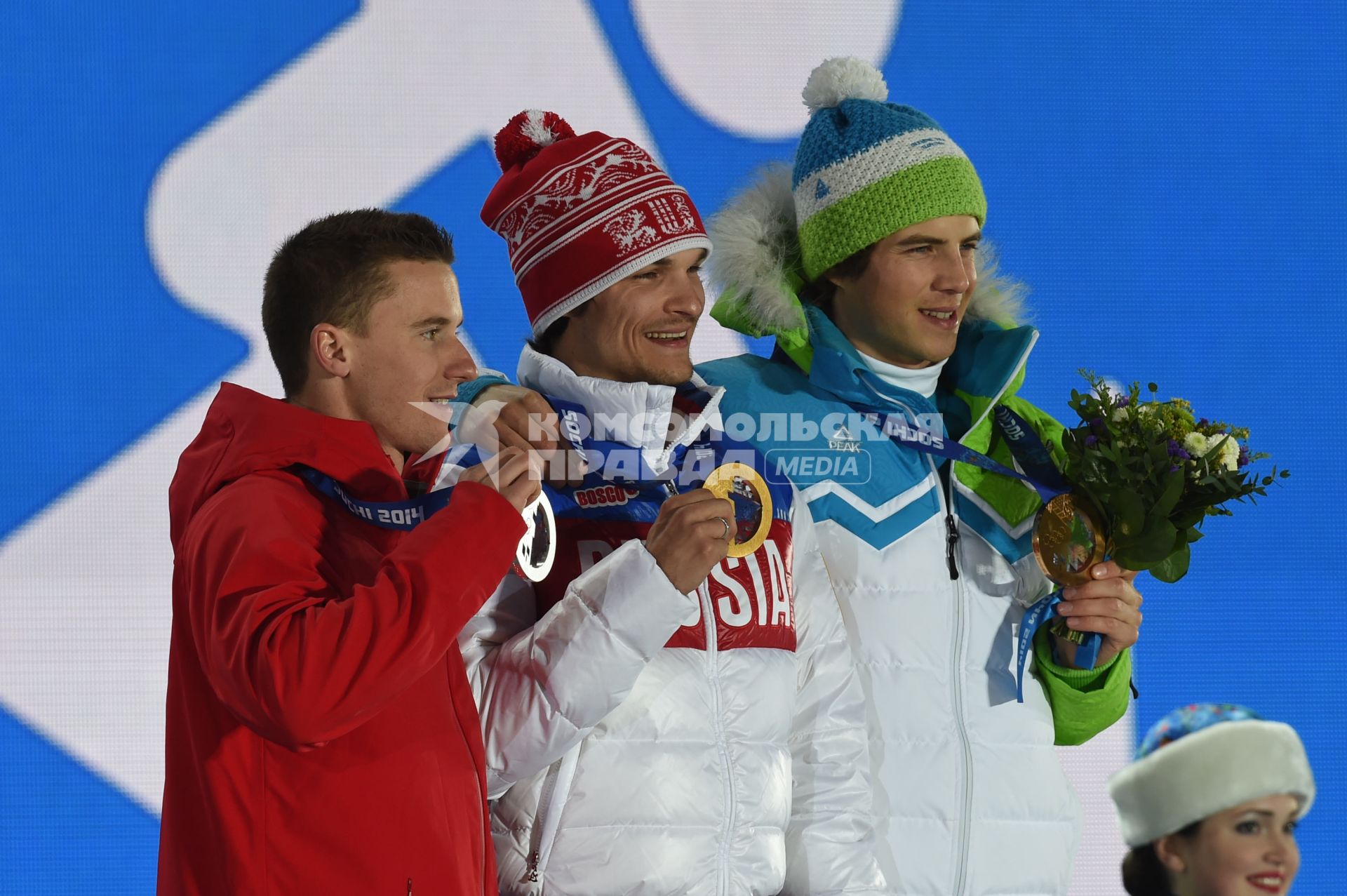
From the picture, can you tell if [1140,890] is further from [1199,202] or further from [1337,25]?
[1337,25]

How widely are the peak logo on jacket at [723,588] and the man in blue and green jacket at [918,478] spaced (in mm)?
248

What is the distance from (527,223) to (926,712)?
0.87 meters

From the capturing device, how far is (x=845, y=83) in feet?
7.16

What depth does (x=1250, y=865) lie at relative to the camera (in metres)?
2.12

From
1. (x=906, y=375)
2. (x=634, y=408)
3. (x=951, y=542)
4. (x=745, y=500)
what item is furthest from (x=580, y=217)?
(x=951, y=542)

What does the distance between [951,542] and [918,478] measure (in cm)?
10

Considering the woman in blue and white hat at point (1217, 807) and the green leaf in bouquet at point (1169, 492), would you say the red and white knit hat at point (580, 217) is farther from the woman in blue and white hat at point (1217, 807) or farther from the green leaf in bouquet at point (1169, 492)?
the woman in blue and white hat at point (1217, 807)

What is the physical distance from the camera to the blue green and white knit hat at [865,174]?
205 cm

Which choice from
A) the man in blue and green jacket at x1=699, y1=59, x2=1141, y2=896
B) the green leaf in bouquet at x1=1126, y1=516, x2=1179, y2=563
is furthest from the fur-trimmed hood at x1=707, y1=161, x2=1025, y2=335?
the green leaf in bouquet at x1=1126, y1=516, x2=1179, y2=563

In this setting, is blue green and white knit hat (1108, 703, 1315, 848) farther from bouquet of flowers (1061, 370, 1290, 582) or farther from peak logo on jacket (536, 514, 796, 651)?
peak logo on jacket (536, 514, 796, 651)

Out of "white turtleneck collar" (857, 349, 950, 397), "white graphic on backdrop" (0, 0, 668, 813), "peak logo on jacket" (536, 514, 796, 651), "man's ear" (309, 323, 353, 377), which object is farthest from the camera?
"white graphic on backdrop" (0, 0, 668, 813)

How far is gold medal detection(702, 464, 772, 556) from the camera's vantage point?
5.57 ft

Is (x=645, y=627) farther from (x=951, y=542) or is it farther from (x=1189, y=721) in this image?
(x=1189, y=721)

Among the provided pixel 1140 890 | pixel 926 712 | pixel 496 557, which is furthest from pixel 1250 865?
pixel 496 557
